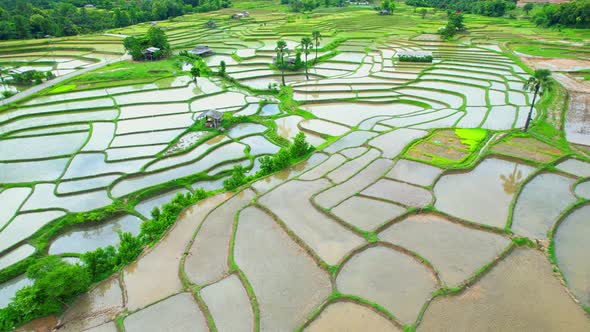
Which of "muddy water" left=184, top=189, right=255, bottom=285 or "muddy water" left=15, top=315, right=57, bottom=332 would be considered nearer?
"muddy water" left=15, top=315, right=57, bottom=332

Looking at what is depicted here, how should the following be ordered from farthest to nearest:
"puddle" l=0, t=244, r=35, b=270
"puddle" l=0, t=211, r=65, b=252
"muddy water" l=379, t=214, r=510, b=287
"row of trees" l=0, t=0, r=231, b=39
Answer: "row of trees" l=0, t=0, r=231, b=39, "puddle" l=0, t=211, r=65, b=252, "puddle" l=0, t=244, r=35, b=270, "muddy water" l=379, t=214, r=510, b=287

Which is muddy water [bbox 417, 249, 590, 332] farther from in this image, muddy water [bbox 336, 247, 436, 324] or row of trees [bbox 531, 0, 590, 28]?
row of trees [bbox 531, 0, 590, 28]

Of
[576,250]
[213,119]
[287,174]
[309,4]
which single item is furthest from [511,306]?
[309,4]

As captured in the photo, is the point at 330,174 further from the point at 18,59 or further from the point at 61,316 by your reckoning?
the point at 18,59

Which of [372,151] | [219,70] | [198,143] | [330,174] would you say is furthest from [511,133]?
[219,70]

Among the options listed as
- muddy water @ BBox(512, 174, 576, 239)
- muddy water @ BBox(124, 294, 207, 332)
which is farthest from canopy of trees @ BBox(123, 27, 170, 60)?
muddy water @ BBox(512, 174, 576, 239)

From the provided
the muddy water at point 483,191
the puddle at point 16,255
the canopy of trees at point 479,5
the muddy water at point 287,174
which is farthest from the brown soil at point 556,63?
the puddle at point 16,255
